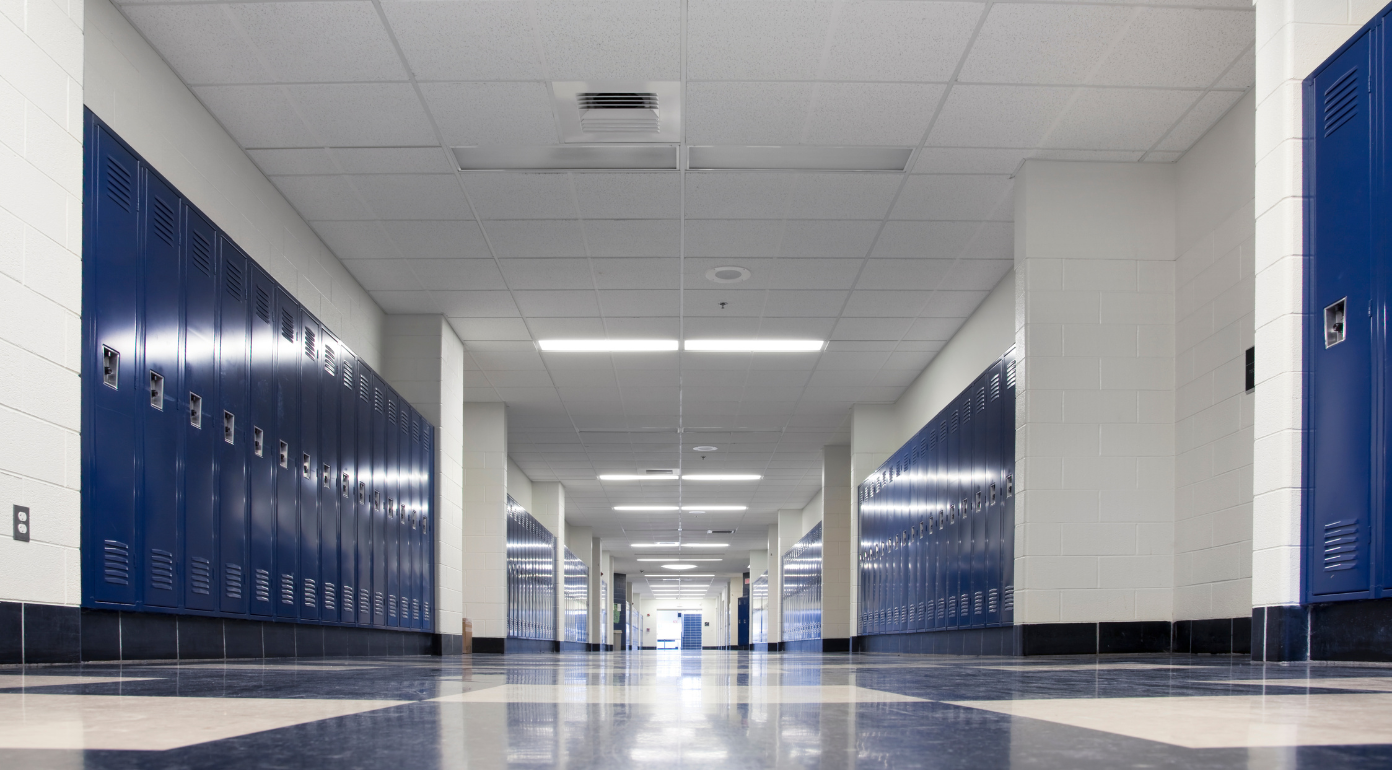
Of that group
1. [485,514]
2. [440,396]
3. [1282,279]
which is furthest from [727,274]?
[485,514]

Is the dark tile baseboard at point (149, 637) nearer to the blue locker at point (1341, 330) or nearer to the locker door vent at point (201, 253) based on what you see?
the locker door vent at point (201, 253)

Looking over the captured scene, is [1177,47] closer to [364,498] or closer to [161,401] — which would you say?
[161,401]

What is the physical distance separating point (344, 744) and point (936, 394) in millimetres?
9081

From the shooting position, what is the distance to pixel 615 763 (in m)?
0.85

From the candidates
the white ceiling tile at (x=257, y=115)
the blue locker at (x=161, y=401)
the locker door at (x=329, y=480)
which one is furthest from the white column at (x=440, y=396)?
the blue locker at (x=161, y=401)

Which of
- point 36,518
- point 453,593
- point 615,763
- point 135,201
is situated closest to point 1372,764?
point 615,763

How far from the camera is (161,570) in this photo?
4.17 m

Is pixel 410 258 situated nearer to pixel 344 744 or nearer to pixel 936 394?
pixel 936 394

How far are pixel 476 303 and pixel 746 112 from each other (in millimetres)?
3673

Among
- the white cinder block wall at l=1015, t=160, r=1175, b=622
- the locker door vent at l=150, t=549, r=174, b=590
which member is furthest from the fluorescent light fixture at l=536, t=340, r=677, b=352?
the locker door vent at l=150, t=549, r=174, b=590

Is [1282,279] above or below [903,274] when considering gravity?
below

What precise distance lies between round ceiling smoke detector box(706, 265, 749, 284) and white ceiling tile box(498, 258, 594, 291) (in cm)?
88

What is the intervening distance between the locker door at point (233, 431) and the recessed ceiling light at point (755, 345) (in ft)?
15.1

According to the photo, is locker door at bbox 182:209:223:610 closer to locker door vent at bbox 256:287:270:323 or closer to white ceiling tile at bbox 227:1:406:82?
locker door vent at bbox 256:287:270:323
